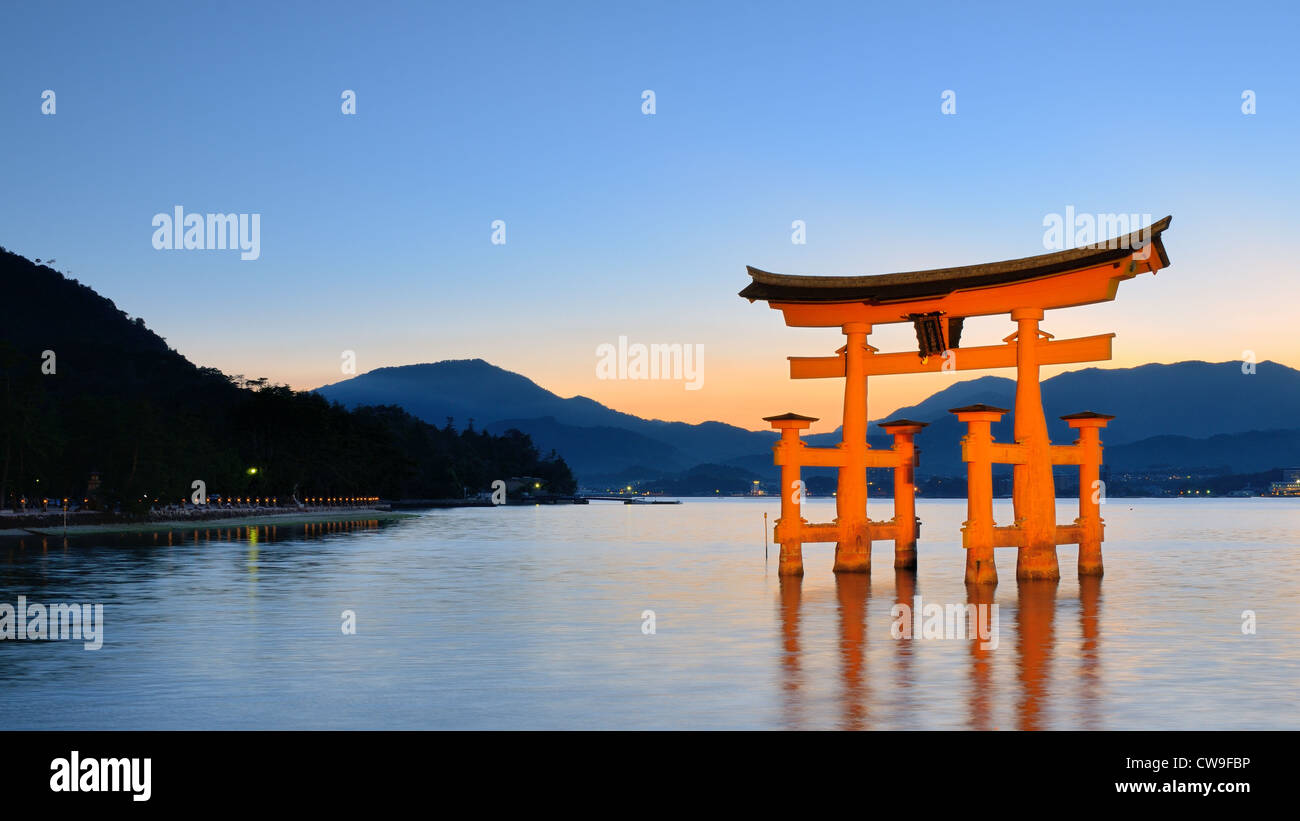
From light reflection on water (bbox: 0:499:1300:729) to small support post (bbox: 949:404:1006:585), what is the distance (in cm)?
137

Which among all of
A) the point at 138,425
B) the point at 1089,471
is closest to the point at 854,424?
the point at 1089,471

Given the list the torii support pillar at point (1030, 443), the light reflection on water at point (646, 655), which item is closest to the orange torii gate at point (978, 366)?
the torii support pillar at point (1030, 443)

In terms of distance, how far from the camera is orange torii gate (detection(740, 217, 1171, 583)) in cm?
2792

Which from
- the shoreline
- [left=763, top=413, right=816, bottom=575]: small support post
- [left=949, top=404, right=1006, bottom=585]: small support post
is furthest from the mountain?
[left=949, top=404, right=1006, bottom=585]: small support post

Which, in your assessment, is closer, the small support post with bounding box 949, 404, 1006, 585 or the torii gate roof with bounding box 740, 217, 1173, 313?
the torii gate roof with bounding box 740, 217, 1173, 313

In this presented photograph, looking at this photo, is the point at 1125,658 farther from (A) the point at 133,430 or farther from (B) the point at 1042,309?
(A) the point at 133,430

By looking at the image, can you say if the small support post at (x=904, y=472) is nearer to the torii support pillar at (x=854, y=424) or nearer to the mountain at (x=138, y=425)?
the torii support pillar at (x=854, y=424)

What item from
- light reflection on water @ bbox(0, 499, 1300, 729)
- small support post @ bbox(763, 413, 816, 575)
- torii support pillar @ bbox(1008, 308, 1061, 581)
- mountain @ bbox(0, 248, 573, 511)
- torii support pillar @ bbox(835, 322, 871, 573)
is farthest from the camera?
mountain @ bbox(0, 248, 573, 511)

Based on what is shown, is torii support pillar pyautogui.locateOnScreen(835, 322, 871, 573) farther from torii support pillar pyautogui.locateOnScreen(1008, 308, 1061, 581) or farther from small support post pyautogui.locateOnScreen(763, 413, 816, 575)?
torii support pillar pyautogui.locateOnScreen(1008, 308, 1061, 581)

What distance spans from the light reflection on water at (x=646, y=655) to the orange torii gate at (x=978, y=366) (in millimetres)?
1440

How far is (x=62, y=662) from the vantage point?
57.6 feet

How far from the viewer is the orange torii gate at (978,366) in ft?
91.6

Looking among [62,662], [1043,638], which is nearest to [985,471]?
[1043,638]
